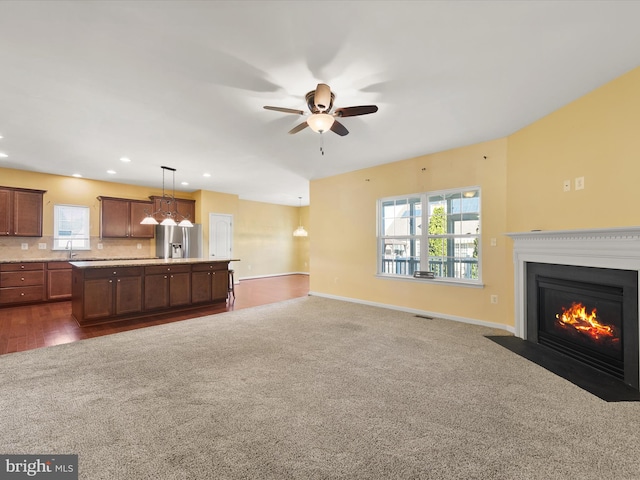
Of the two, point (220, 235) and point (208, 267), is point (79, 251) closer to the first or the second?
point (220, 235)

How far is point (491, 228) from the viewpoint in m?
4.12

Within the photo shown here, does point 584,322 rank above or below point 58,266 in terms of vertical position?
below

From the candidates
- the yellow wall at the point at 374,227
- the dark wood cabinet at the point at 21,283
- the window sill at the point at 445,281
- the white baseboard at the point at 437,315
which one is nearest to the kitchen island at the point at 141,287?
the dark wood cabinet at the point at 21,283

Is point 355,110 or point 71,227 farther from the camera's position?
point 71,227

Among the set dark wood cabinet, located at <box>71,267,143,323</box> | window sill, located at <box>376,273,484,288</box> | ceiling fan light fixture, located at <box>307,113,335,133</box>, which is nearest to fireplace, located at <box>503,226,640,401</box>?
window sill, located at <box>376,273,484,288</box>

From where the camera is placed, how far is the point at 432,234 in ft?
15.7

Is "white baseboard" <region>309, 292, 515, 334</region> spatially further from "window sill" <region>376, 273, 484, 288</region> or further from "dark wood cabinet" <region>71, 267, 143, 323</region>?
"dark wood cabinet" <region>71, 267, 143, 323</region>

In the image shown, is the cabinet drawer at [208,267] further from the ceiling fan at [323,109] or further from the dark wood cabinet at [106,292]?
the ceiling fan at [323,109]

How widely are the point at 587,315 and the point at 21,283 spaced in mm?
9227

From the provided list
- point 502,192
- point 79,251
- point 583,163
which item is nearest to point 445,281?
point 502,192

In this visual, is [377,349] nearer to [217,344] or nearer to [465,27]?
[217,344]

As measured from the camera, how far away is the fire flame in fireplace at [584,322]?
2.71m

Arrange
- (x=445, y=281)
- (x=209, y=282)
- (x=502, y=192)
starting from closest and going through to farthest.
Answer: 1. (x=502, y=192)
2. (x=445, y=281)
3. (x=209, y=282)

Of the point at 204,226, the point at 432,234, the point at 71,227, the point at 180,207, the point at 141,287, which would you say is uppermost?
the point at 180,207
